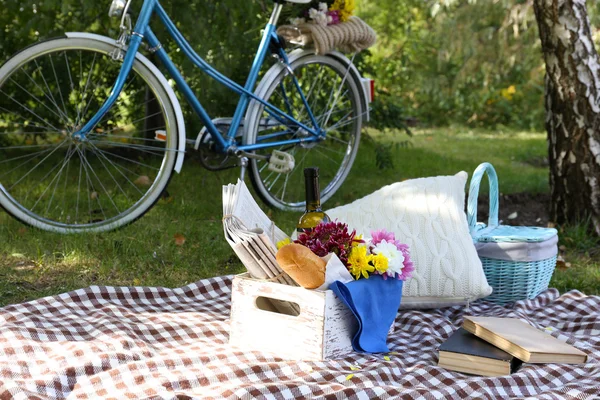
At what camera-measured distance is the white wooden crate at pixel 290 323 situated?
232 centimetres

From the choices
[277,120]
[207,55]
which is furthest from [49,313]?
[207,55]

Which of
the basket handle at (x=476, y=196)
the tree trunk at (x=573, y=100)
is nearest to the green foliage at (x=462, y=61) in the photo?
the tree trunk at (x=573, y=100)

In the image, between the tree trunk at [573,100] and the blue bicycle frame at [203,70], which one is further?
the tree trunk at [573,100]

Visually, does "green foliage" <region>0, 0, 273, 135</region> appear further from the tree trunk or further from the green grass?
the tree trunk

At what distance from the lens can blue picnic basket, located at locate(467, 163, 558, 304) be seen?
3025mm

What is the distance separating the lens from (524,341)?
238cm

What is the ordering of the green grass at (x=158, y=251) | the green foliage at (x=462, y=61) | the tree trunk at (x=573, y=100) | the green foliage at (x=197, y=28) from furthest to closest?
1. the green foliage at (x=462, y=61)
2. the green foliage at (x=197, y=28)
3. the tree trunk at (x=573, y=100)
4. the green grass at (x=158, y=251)

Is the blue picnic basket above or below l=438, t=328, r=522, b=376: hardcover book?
above

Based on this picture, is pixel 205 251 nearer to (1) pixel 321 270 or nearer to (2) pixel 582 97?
(1) pixel 321 270

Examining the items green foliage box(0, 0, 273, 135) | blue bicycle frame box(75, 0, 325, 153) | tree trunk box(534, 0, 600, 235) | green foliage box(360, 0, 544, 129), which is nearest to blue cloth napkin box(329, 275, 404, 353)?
blue bicycle frame box(75, 0, 325, 153)

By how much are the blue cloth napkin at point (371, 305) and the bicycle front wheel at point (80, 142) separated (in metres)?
1.48

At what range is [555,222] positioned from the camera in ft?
13.7

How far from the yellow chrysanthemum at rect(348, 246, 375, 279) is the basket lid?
79 centimetres

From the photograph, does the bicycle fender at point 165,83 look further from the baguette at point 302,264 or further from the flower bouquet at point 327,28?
the baguette at point 302,264
